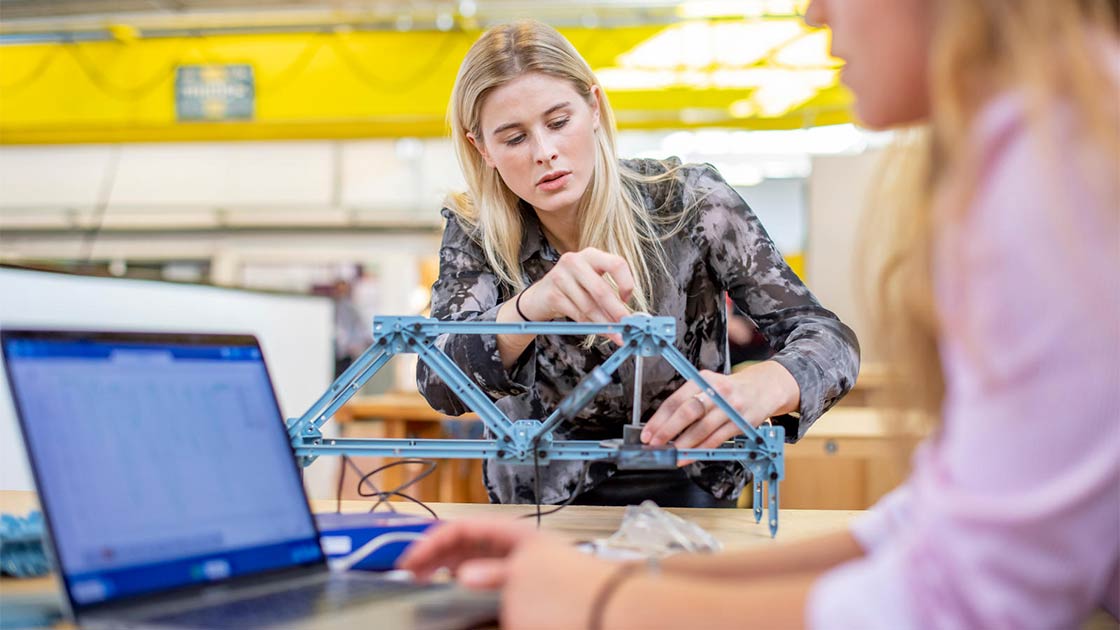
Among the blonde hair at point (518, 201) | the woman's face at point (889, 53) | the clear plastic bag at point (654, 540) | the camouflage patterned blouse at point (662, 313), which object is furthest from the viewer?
the blonde hair at point (518, 201)

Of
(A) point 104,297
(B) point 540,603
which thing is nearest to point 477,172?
(B) point 540,603

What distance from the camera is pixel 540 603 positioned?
0.61 m

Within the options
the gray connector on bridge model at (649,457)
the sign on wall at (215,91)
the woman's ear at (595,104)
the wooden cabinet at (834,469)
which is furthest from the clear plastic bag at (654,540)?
the sign on wall at (215,91)

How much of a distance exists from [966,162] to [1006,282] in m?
0.07

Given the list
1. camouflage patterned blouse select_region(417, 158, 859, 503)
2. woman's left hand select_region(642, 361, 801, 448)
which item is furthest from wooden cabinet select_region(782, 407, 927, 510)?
woman's left hand select_region(642, 361, 801, 448)

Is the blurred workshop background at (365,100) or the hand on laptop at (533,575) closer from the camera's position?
the hand on laptop at (533,575)

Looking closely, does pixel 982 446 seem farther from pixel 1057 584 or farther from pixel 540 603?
pixel 540 603

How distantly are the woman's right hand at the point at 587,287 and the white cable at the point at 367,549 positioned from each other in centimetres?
38

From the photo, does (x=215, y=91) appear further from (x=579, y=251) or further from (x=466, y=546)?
(x=466, y=546)

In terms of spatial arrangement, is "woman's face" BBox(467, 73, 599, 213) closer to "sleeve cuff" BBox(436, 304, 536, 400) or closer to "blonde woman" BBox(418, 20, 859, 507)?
"blonde woman" BBox(418, 20, 859, 507)

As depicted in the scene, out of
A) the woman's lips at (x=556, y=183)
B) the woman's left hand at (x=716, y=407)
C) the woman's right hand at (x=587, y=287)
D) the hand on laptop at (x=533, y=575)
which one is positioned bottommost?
the hand on laptop at (x=533, y=575)

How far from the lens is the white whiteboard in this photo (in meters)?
2.69

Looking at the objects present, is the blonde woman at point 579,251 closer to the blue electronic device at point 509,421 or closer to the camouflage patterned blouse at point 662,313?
the camouflage patterned blouse at point 662,313

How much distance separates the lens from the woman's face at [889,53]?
57 cm
